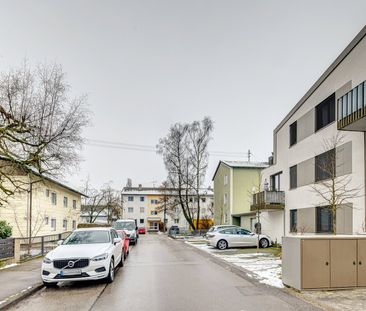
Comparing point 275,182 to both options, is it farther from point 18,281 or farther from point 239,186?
point 18,281

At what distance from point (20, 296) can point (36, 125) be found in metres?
10.6

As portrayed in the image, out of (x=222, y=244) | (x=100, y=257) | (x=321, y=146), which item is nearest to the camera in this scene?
(x=100, y=257)

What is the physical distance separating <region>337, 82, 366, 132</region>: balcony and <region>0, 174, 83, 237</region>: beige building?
14133 millimetres

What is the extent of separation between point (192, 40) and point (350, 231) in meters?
10.8

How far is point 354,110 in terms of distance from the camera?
1599 cm

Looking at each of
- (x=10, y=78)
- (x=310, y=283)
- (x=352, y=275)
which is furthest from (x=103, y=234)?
(x=10, y=78)

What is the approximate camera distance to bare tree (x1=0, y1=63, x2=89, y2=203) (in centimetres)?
1759

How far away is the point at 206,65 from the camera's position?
60.3ft

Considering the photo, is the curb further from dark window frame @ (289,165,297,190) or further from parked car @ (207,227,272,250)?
dark window frame @ (289,165,297,190)

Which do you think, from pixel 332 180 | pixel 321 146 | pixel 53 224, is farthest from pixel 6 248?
pixel 53 224

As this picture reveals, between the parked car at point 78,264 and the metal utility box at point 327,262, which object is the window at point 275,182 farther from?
the parked car at point 78,264

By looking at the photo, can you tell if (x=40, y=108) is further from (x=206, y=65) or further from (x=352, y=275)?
(x=352, y=275)

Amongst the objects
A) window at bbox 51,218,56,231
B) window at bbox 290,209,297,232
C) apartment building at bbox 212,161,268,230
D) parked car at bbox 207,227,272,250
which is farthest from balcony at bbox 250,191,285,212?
window at bbox 51,218,56,231

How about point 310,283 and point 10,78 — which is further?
point 10,78
